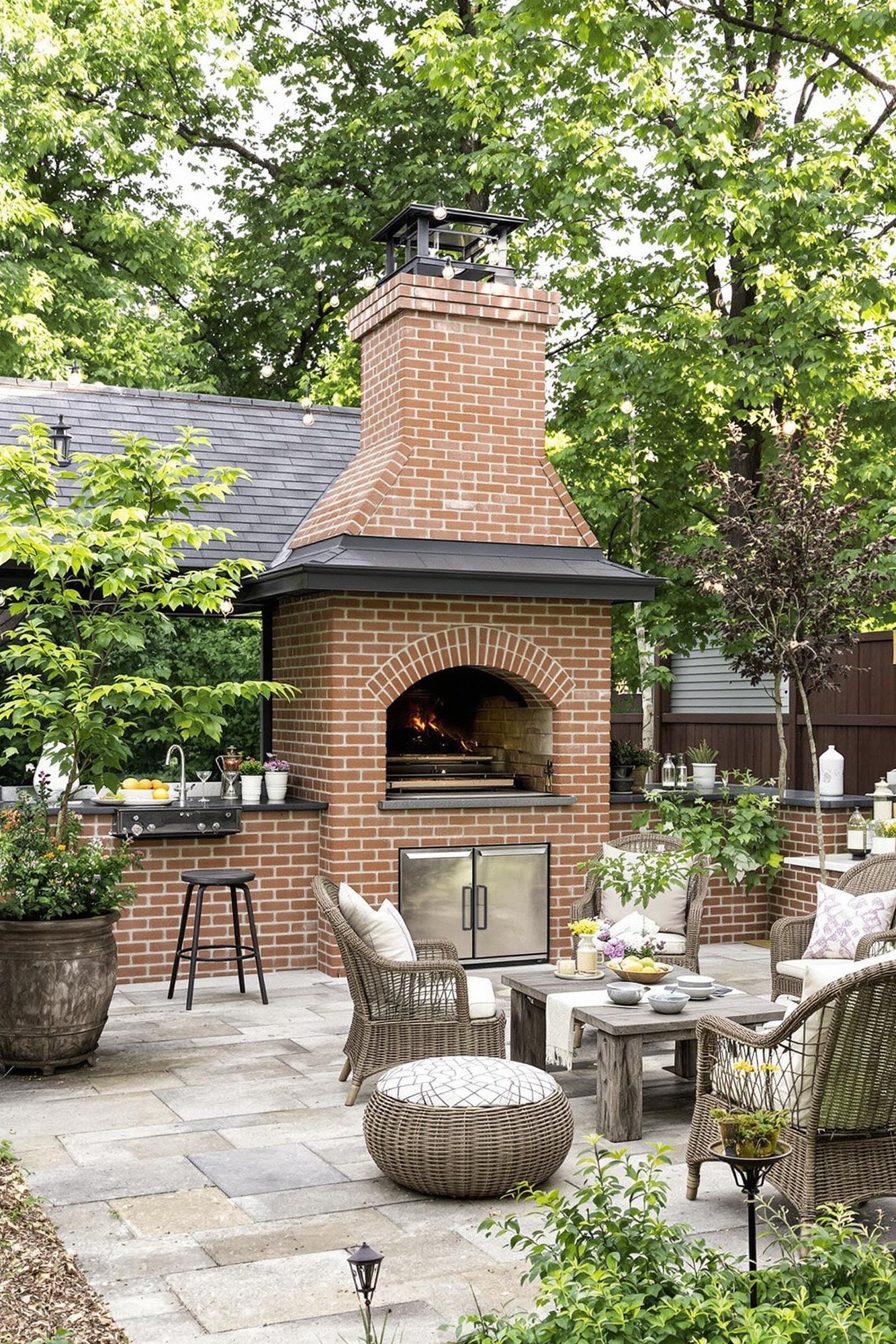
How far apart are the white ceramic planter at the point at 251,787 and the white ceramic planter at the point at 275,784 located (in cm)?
7

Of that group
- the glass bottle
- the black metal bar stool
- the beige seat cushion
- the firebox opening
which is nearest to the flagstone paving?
the black metal bar stool

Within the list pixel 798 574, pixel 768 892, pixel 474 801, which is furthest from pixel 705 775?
pixel 474 801

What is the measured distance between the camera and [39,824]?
694cm

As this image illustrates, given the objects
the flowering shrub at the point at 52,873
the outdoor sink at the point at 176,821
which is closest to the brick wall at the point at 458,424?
the outdoor sink at the point at 176,821

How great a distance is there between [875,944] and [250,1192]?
3.34 metres

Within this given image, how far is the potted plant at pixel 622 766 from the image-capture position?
10195 millimetres

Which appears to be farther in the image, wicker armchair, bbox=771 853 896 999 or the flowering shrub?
wicker armchair, bbox=771 853 896 999

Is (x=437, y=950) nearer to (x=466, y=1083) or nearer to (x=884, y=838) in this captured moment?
(x=466, y=1083)

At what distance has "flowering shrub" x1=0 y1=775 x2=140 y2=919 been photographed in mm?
6566

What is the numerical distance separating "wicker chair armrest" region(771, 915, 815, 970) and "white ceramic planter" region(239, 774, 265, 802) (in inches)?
150

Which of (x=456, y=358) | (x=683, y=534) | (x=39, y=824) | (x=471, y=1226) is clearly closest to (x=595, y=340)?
(x=683, y=534)

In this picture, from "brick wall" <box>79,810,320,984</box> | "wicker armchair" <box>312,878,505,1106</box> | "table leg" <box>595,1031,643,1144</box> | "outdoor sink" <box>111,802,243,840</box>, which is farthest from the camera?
"brick wall" <box>79,810,320,984</box>

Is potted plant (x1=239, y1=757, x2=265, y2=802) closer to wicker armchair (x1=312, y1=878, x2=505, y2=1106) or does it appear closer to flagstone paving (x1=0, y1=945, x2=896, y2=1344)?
flagstone paving (x1=0, y1=945, x2=896, y2=1344)

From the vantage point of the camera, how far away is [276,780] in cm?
945
